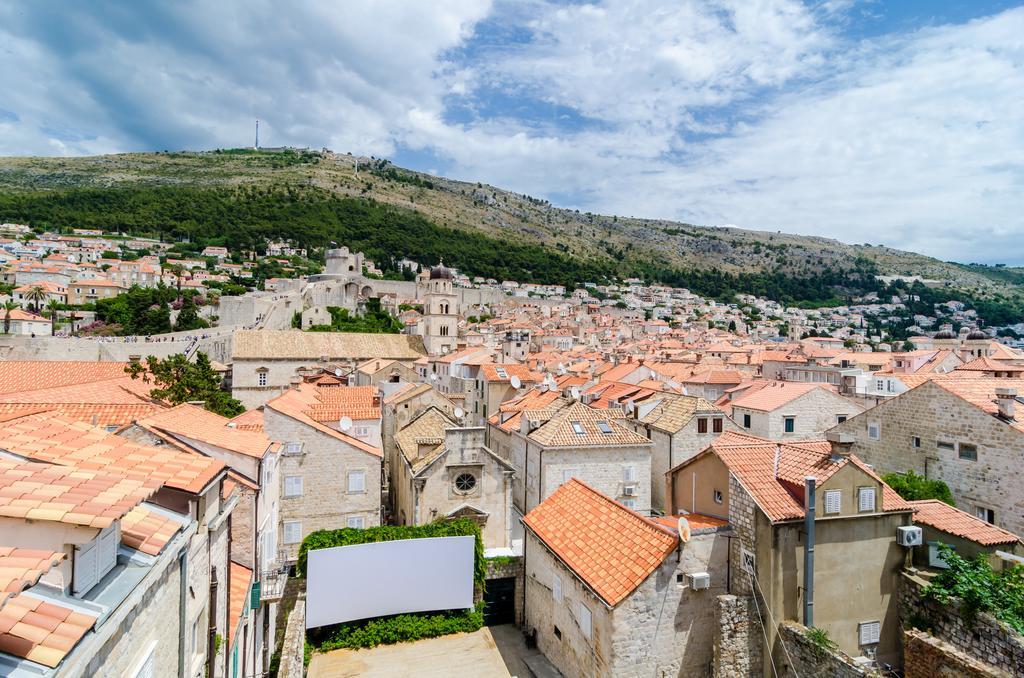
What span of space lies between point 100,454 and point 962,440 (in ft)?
81.9

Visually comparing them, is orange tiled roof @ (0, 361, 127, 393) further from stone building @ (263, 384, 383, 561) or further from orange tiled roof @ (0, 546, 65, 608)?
orange tiled roof @ (0, 546, 65, 608)

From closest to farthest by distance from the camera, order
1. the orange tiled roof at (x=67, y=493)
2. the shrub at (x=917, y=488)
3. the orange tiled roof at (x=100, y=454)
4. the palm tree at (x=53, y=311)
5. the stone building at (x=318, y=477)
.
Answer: the orange tiled roof at (x=67, y=493) → the orange tiled roof at (x=100, y=454) → the shrub at (x=917, y=488) → the stone building at (x=318, y=477) → the palm tree at (x=53, y=311)

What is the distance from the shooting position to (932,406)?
20.4 metres

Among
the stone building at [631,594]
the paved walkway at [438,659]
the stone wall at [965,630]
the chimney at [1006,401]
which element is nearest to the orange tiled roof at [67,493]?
the stone building at [631,594]

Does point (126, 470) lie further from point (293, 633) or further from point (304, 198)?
point (304, 198)

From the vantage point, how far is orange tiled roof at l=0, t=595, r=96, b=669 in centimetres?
364

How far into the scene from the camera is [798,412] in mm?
27344

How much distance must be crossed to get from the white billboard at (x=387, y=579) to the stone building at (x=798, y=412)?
17.3 metres

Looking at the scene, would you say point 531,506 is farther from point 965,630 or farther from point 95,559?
point 95,559

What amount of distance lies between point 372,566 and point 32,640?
1436 cm

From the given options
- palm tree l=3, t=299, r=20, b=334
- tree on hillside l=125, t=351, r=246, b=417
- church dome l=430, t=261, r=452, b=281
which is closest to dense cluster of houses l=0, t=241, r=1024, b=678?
tree on hillside l=125, t=351, r=246, b=417

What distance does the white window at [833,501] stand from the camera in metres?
12.9

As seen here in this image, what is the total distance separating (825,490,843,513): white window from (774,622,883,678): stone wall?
111 inches

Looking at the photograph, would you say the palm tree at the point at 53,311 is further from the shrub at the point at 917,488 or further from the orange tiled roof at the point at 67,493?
the shrub at the point at 917,488
